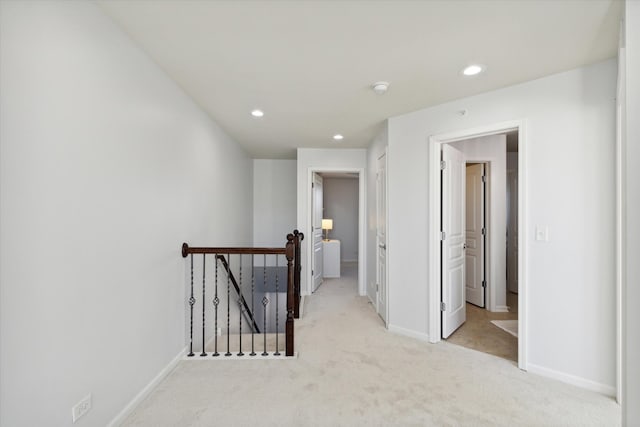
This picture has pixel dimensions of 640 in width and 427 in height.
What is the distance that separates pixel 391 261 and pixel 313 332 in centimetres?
120

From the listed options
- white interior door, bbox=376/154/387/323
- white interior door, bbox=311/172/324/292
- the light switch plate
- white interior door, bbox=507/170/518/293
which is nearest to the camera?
the light switch plate

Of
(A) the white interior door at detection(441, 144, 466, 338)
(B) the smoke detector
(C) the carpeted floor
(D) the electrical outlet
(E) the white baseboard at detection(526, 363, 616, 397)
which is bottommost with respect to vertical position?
(C) the carpeted floor

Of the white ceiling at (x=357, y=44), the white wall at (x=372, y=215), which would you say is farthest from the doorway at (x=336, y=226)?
the white ceiling at (x=357, y=44)

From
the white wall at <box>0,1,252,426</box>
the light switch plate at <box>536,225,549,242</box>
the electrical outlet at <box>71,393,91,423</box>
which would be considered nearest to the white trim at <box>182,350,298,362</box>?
the white wall at <box>0,1,252,426</box>

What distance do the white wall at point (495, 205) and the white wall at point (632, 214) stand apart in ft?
8.61

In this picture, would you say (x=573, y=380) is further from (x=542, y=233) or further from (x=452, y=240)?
(x=452, y=240)

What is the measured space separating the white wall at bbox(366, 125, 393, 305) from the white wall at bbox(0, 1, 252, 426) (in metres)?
2.66

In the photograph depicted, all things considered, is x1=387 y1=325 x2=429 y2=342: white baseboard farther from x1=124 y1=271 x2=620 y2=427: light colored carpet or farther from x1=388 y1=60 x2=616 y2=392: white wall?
x1=388 y1=60 x2=616 y2=392: white wall

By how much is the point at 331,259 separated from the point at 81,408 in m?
4.96

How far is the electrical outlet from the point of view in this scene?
1.49 m

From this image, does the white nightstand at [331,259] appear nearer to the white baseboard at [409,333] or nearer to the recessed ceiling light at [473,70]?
the white baseboard at [409,333]

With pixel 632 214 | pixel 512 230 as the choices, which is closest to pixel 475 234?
pixel 512 230

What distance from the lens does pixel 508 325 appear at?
3.56 m

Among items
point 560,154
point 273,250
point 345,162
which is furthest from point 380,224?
point 560,154
